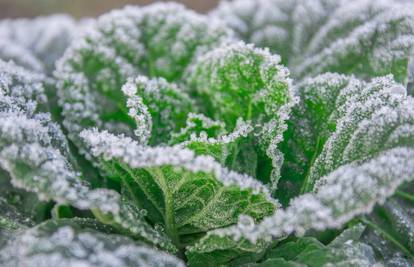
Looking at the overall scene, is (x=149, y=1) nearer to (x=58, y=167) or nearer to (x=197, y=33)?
(x=197, y=33)

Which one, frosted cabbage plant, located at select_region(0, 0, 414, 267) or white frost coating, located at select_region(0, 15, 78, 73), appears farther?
white frost coating, located at select_region(0, 15, 78, 73)

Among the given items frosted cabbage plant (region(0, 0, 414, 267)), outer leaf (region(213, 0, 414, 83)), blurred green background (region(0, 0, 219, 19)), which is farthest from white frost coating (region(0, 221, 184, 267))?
blurred green background (region(0, 0, 219, 19))

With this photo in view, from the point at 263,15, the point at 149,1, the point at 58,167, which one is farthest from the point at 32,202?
the point at 149,1

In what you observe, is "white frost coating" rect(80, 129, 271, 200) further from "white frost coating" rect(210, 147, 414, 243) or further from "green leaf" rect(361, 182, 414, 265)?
"green leaf" rect(361, 182, 414, 265)

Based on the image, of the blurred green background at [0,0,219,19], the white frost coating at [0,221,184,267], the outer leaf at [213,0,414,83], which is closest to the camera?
the white frost coating at [0,221,184,267]

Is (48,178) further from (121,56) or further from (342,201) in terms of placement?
(121,56)

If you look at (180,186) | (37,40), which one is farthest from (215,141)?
(37,40)
